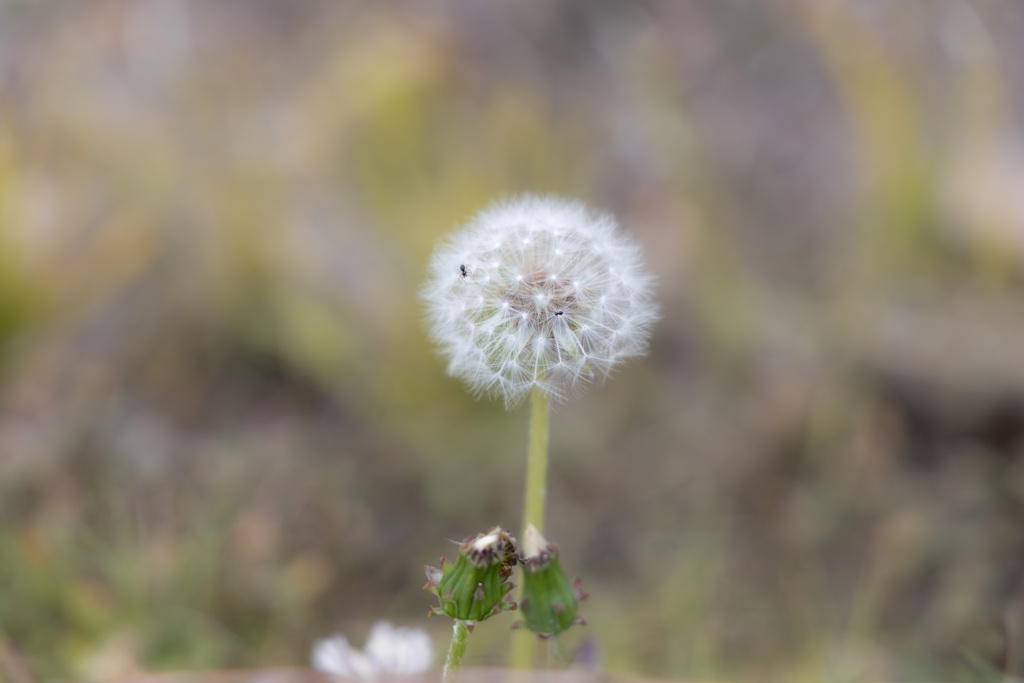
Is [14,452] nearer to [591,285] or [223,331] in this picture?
[223,331]

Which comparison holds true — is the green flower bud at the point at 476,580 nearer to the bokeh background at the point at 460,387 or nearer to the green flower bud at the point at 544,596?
the green flower bud at the point at 544,596

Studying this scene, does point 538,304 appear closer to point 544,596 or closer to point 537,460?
point 537,460

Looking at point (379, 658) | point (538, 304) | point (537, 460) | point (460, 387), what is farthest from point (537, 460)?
point (460, 387)

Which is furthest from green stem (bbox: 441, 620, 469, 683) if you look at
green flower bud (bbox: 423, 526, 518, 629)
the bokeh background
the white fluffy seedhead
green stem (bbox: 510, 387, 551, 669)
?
the bokeh background

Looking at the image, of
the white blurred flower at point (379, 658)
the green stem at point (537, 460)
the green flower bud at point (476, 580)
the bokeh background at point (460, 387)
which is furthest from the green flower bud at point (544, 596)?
the bokeh background at point (460, 387)

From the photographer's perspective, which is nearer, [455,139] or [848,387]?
[848,387]

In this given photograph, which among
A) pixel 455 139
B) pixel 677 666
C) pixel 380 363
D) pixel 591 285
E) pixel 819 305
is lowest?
pixel 677 666

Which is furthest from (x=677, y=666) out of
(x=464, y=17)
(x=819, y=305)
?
(x=464, y=17)
